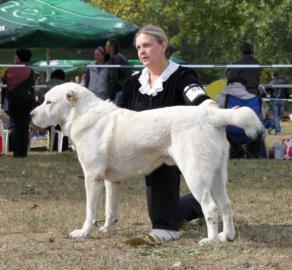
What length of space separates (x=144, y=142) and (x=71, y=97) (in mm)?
704

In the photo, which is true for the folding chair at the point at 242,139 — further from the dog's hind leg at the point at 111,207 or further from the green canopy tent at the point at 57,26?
the dog's hind leg at the point at 111,207

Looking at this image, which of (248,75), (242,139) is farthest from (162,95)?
(248,75)

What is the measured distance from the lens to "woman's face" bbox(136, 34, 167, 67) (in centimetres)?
577

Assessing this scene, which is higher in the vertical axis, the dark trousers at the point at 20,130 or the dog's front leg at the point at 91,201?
the dog's front leg at the point at 91,201

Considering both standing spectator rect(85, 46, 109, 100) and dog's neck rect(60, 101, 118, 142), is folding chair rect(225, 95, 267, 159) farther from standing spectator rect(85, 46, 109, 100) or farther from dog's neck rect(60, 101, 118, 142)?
dog's neck rect(60, 101, 118, 142)

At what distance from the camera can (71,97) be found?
5.79 m

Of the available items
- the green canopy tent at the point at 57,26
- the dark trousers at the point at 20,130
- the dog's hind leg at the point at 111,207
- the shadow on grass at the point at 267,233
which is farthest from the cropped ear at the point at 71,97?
the green canopy tent at the point at 57,26

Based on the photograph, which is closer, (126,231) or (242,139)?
(126,231)

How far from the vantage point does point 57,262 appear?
Result: 192 inches

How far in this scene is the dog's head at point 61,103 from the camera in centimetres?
580

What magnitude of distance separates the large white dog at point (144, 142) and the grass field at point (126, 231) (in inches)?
10.6

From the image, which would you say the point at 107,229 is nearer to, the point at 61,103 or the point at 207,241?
the point at 207,241

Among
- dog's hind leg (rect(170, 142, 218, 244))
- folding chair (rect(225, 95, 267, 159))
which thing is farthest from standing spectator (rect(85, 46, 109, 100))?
dog's hind leg (rect(170, 142, 218, 244))

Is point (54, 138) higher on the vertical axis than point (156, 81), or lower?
lower
